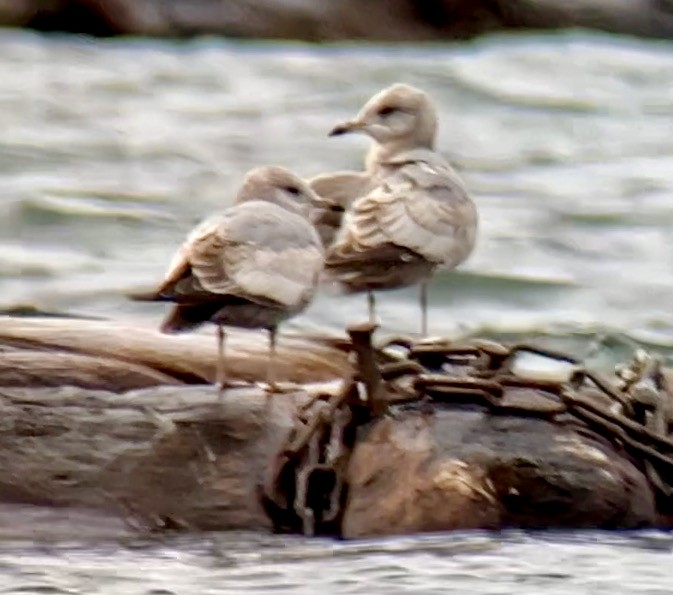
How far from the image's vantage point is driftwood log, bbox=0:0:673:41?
67.4ft

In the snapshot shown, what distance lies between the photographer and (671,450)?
599 centimetres

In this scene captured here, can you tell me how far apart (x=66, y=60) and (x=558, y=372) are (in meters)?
11.2

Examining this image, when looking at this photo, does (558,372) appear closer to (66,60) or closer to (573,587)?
(573,587)

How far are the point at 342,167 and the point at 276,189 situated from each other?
8.95 metres

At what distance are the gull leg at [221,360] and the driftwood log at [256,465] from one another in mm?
243

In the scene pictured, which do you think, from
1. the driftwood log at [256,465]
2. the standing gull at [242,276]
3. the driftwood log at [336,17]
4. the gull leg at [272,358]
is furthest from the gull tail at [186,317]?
the driftwood log at [336,17]

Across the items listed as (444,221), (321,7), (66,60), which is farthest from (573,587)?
(321,7)

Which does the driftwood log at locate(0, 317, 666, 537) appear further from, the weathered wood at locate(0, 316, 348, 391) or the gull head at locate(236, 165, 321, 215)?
the gull head at locate(236, 165, 321, 215)

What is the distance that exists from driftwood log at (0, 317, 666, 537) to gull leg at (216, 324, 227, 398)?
0.80 feet

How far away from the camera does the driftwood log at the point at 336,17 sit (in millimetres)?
20531

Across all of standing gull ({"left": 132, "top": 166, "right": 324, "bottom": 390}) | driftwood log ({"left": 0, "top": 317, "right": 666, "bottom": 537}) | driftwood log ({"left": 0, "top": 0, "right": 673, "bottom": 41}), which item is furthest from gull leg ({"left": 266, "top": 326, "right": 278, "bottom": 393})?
driftwood log ({"left": 0, "top": 0, "right": 673, "bottom": 41})

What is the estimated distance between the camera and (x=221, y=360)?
6.36m

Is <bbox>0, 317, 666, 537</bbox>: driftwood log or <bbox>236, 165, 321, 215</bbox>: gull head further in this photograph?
<bbox>236, 165, 321, 215</bbox>: gull head

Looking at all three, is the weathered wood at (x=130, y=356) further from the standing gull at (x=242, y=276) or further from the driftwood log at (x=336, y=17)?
the driftwood log at (x=336, y=17)
